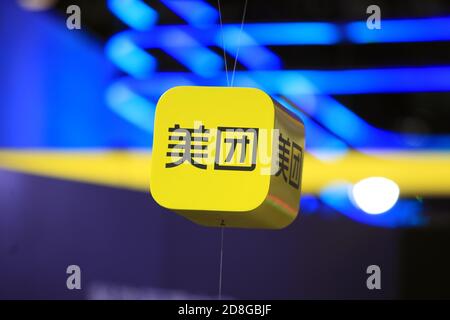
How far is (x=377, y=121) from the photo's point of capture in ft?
19.2

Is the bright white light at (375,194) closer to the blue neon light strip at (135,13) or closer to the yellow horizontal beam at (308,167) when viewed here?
the yellow horizontal beam at (308,167)

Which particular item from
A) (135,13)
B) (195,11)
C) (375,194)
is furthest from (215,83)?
(375,194)

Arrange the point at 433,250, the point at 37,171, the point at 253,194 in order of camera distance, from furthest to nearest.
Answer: the point at 37,171 → the point at 433,250 → the point at 253,194

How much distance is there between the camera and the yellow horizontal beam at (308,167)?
5828 millimetres

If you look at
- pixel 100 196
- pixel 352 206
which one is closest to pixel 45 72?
pixel 100 196

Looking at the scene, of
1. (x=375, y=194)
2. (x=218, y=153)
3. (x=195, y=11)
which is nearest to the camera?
(x=218, y=153)

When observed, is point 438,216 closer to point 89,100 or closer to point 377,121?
point 377,121

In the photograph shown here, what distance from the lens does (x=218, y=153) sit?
395 cm

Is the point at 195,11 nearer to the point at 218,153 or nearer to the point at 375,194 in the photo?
the point at 375,194

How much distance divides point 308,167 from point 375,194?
0.37 m

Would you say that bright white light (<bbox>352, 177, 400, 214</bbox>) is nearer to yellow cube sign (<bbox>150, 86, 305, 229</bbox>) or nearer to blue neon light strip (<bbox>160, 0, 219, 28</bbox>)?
blue neon light strip (<bbox>160, 0, 219, 28</bbox>)

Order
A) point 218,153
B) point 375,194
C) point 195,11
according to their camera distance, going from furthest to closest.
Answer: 1. point 195,11
2. point 375,194
3. point 218,153

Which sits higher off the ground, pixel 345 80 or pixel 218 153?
pixel 345 80

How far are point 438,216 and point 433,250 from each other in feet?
0.58
